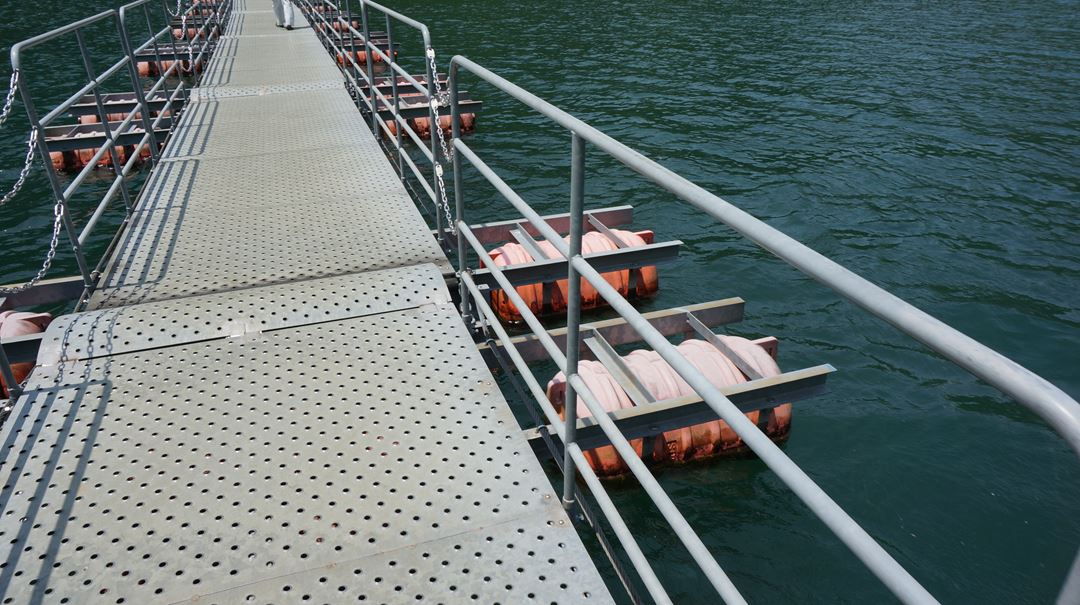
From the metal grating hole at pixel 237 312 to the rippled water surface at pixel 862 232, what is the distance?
1.91 metres

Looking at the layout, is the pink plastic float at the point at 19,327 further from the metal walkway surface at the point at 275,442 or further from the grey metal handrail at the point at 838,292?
the grey metal handrail at the point at 838,292

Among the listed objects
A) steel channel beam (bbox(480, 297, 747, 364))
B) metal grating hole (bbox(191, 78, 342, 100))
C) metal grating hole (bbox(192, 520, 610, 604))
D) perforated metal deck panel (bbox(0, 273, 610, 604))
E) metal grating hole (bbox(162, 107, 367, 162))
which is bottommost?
steel channel beam (bbox(480, 297, 747, 364))

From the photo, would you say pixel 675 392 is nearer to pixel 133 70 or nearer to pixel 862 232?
pixel 862 232

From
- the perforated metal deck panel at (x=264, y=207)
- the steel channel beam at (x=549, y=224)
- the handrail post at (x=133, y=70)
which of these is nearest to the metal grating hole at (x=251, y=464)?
the perforated metal deck panel at (x=264, y=207)

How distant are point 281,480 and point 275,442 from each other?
0.87 ft

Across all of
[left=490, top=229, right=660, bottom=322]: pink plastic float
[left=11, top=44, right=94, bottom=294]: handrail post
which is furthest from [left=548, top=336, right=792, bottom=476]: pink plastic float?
[left=11, top=44, right=94, bottom=294]: handrail post

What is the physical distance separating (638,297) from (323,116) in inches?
167

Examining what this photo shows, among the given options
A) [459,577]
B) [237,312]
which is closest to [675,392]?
[459,577]

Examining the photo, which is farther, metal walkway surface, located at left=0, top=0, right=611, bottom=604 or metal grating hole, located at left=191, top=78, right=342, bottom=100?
metal grating hole, located at left=191, top=78, right=342, bottom=100

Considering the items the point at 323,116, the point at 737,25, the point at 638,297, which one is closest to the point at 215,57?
the point at 323,116

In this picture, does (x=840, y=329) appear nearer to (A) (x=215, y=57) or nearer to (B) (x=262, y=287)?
(B) (x=262, y=287)

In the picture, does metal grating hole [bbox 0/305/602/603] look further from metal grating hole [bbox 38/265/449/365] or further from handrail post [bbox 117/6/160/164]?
handrail post [bbox 117/6/160/164]

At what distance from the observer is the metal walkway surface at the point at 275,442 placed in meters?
2.50

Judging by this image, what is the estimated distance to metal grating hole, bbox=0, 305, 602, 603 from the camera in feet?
8.41
